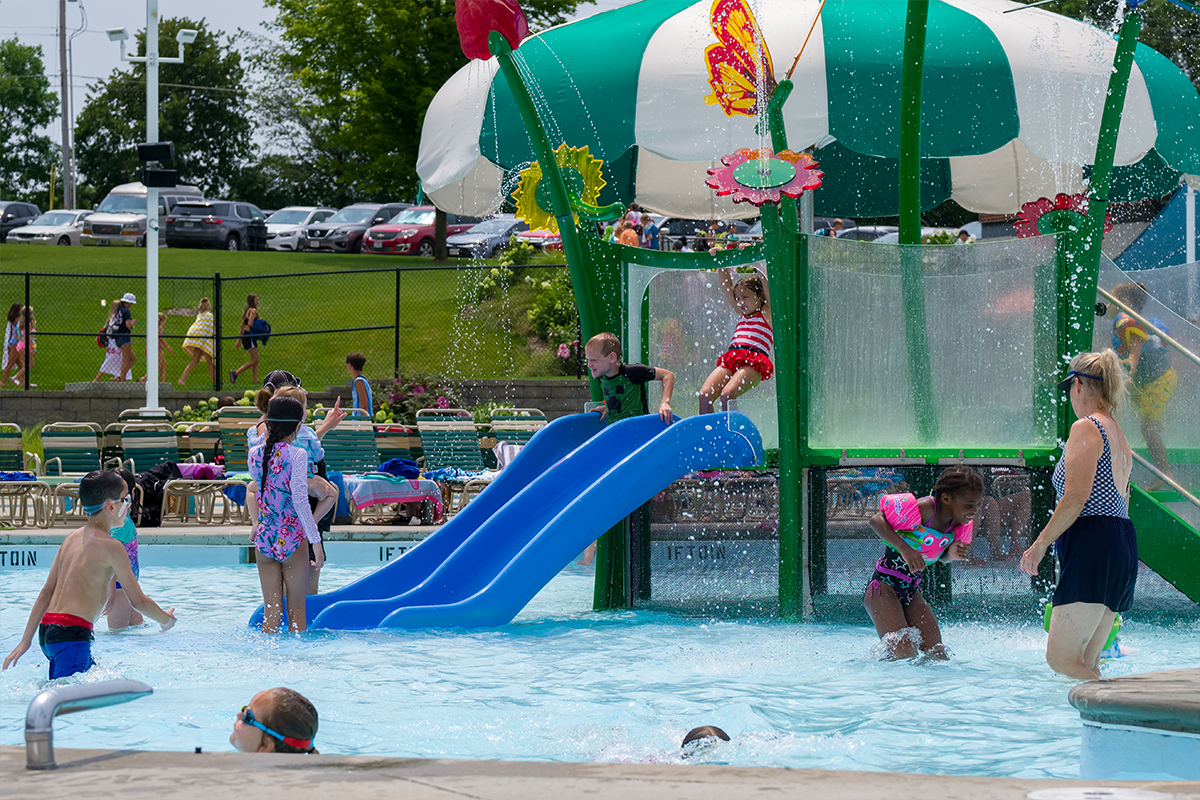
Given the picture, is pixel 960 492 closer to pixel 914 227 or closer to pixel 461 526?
pixel 914 227

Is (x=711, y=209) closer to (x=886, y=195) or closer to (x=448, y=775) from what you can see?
(x=886, y=195)

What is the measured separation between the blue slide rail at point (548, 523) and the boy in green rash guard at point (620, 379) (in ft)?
0.82

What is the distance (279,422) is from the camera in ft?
25.7

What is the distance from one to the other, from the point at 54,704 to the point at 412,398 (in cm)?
1570

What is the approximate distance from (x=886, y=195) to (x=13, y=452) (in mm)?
9927

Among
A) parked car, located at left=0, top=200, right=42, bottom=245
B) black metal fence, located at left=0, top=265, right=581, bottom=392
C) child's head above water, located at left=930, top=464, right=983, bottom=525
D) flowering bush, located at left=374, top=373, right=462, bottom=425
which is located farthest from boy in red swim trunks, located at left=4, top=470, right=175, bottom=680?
parked car, located at left=0, top=200, right=42, bottom=245

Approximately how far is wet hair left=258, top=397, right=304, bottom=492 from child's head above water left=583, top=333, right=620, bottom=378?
2.17 m

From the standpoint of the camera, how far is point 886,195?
1311 cm

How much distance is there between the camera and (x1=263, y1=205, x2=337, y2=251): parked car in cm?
3844

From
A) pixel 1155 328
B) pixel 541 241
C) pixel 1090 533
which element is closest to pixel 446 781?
pixel 1090 533

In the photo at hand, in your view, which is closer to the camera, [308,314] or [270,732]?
[270,732]

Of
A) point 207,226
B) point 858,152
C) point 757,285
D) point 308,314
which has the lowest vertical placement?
point 757,285

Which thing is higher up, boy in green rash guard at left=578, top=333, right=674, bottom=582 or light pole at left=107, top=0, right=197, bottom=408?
light pole at left=107, top=0, right=197, bottom=408

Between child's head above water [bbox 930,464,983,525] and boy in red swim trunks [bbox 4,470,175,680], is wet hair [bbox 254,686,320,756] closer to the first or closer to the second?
boy in red swim trunks [bbox 4,470,175,680]
